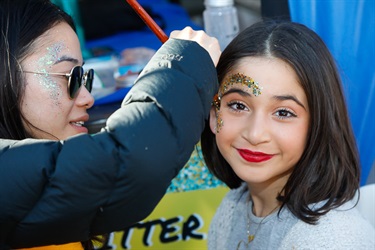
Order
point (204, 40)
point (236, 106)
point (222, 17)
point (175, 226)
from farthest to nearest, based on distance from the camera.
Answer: point (222, 17), point (175, 226), point (236, 106), point (204, 40)

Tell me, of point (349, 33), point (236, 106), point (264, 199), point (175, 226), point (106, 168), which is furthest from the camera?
point (175, 226)

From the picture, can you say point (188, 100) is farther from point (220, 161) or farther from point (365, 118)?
point (365, 118)

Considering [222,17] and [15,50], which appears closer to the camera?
[15,50]

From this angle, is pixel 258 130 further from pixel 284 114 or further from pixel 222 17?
pixel 222 17

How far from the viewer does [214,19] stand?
2.58 meters

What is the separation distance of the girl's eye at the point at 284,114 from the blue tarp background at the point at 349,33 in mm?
609

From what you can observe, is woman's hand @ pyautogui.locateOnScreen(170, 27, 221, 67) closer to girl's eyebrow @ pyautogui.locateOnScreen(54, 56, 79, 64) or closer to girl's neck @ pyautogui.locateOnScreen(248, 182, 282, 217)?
girl's eyebrow @ pyautogui.locateOnScreen(54, 56, 79, 64)

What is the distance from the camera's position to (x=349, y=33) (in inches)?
84.2

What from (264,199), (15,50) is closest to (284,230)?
(264,199)

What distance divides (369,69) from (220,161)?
0.68m

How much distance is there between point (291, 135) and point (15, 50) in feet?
2.38

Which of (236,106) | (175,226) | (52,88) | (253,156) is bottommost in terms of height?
(175,226)

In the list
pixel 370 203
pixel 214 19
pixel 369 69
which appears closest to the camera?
pixel 370 203

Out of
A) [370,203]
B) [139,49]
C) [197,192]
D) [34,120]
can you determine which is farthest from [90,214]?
[139,49]
